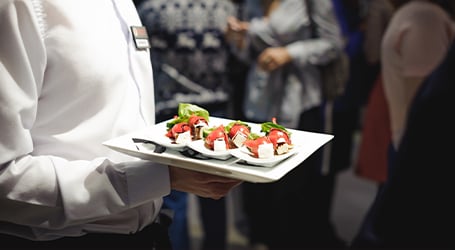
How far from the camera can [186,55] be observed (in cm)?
192

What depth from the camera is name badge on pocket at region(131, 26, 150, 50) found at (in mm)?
897

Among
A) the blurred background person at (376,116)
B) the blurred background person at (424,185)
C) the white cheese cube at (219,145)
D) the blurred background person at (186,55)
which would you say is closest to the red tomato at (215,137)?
the white cheese cube at (219,145)

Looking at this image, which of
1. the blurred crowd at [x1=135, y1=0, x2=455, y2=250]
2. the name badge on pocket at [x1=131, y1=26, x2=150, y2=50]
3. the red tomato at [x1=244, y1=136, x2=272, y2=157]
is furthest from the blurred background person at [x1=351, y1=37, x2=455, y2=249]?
the blurred crowd at [x1=135, y1=0, x2=455, y2=250]

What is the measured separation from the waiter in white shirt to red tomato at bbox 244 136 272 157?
7 centimetres

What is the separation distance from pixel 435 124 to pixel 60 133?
26.3 inches

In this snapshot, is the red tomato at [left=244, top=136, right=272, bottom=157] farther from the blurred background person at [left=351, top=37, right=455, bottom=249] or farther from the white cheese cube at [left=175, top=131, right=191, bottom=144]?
the blurred background person at [left=351, top=37, right=455, bottom=249]

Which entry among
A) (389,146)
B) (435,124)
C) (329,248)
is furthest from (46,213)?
(329,248)

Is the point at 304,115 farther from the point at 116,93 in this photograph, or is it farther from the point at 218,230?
the point at 116,93

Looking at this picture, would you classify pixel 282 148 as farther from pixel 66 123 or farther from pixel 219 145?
pixel 66 123

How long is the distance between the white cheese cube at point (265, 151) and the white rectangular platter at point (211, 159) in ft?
0.06

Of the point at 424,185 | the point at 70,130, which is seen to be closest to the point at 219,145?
the point at 70,130

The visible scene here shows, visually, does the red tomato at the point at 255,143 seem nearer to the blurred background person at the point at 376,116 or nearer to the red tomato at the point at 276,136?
the red tomato at the point at 276,136

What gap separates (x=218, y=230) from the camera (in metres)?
2.23

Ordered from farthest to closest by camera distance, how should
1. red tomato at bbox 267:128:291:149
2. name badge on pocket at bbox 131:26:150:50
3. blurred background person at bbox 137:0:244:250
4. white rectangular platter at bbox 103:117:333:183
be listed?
blurred background person at bbox 137:0:244:250 → name badge on pocket at bbox 131:26:150:50 → red tomato at bbox 267:128:291:149 → white rectangular platter at bbox 103:117:333:183
